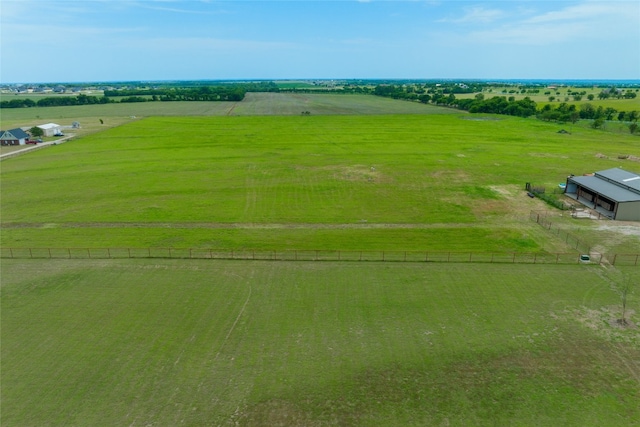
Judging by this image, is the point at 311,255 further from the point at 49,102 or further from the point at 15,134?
the point at 49,102

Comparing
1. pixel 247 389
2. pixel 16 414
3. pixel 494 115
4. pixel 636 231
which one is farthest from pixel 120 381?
pixel 494 115

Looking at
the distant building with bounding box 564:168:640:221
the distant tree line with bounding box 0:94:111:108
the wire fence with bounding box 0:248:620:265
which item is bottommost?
the wire fence with bounding box 0:248:620:265

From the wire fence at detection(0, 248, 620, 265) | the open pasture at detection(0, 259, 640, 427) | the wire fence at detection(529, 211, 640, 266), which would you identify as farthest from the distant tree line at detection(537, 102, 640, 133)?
the open pasture at detection(0, 259, 640, 427)

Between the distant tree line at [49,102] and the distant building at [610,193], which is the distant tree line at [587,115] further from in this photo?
the distant tree line at [49,102]

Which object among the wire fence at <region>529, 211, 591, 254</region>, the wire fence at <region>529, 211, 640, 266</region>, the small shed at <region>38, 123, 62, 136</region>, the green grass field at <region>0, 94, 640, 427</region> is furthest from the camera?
the small shed at <region>38, 123, 62, 136</region>

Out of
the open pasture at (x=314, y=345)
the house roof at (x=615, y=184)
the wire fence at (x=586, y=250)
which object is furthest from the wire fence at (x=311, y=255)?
the house roof at (x=615, y=184)

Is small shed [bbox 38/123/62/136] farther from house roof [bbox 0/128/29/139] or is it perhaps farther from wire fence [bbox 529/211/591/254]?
wire fence [bbox 529/211/591/254]

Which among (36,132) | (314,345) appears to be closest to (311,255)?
(314,345)
